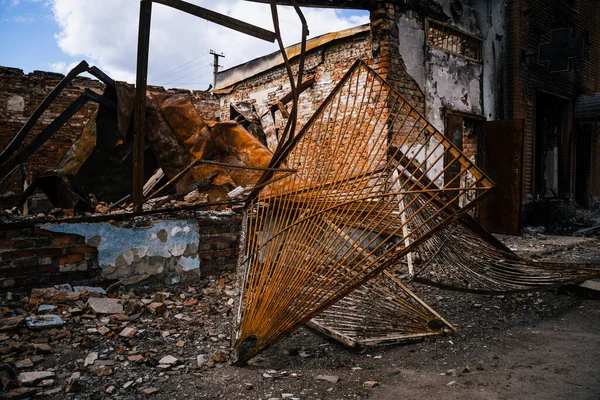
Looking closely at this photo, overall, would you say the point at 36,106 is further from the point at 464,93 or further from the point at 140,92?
the point at 464,93

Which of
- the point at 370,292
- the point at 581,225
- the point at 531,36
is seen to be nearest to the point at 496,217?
the point at 581,225

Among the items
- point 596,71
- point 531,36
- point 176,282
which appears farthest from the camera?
point 596,71

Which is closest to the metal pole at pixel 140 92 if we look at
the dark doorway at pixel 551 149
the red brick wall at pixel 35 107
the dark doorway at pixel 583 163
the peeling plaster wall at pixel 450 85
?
the peeling plaster wall at pixel 450 85

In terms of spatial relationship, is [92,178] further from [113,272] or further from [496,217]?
[496,217]

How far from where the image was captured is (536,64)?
749 cm

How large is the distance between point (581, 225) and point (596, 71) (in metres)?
3.93

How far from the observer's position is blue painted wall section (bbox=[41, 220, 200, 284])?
2.95m

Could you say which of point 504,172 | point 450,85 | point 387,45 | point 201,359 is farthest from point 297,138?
point 504,172

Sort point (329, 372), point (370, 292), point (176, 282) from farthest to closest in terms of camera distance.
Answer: point (176, 282)
point (370, 292)
point (329, 372)

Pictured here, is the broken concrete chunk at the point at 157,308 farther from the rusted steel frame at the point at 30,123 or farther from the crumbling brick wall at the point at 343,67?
the crumbling brick wall at the point at 343,67

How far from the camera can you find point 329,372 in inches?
81.2

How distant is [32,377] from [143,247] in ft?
4.46

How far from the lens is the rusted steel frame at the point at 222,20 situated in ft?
6.28

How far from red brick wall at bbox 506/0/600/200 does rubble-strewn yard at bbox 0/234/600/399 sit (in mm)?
5039
